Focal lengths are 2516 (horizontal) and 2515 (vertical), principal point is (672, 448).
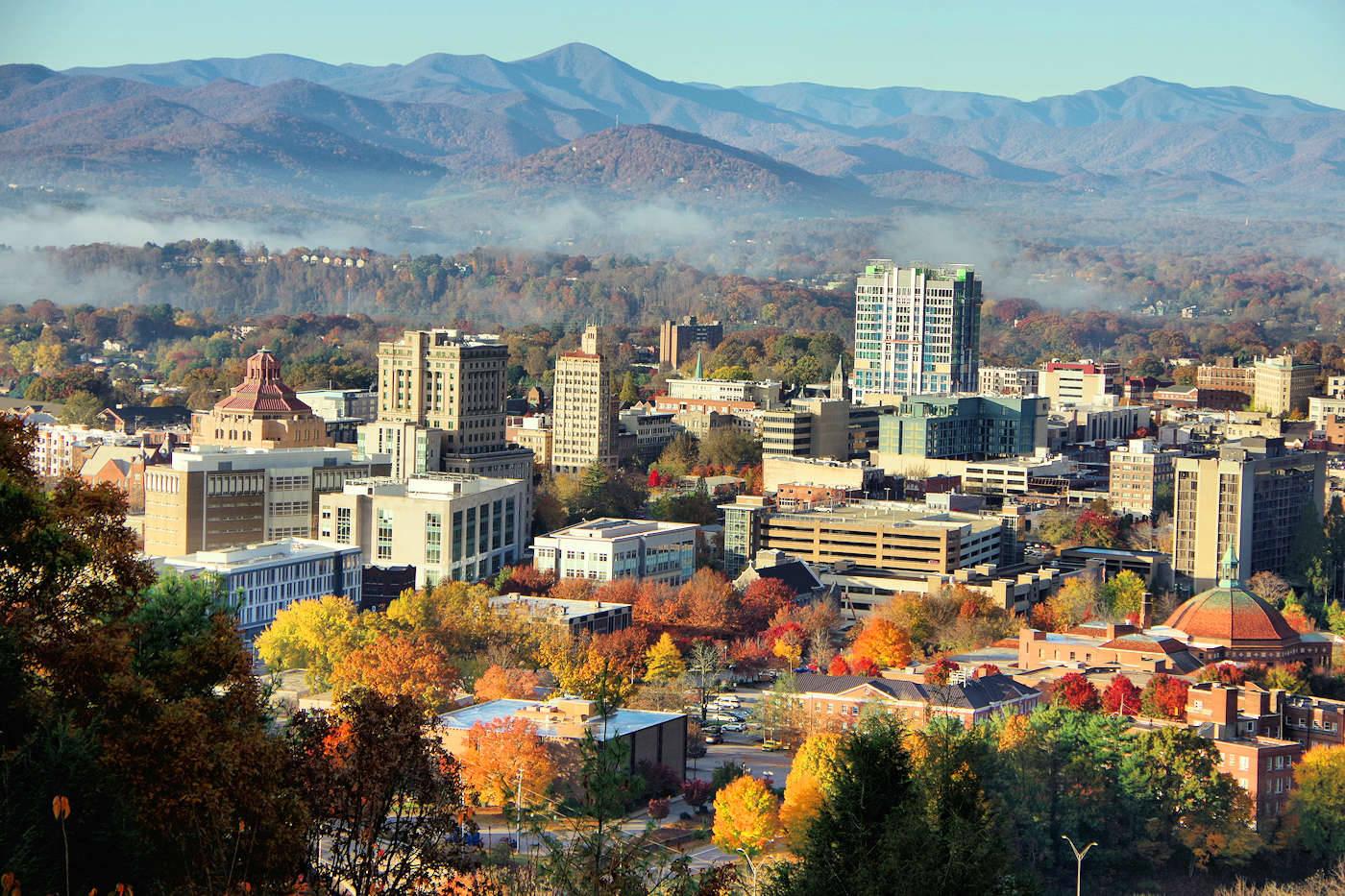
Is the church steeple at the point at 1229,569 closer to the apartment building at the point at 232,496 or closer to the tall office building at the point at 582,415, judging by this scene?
the apartment building at the point at 232,496

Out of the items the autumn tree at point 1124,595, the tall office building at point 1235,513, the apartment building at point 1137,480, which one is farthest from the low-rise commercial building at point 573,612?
the apartment building at point 1137,480

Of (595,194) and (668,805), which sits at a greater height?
(595,194)

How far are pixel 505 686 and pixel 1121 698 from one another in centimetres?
715

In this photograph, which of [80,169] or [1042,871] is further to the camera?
[80,169]

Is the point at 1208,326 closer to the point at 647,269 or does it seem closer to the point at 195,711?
the point at 647,269

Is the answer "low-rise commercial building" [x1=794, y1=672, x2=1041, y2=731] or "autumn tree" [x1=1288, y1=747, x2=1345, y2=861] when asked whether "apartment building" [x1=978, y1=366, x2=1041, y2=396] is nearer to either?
"low-rise commercial building" [x1=794, y1=672, x2=1041, y2=731]

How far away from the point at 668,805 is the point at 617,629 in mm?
8745

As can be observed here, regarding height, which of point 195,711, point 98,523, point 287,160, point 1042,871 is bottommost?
point 1042,871

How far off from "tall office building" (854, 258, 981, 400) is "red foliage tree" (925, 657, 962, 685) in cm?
3951

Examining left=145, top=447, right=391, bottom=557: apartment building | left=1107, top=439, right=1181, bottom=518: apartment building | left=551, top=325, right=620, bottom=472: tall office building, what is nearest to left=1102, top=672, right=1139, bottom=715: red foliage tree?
left=145, top=447, right=391, bottom=557: apartment building

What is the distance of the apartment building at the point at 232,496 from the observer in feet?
126

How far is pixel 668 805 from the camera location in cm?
2539

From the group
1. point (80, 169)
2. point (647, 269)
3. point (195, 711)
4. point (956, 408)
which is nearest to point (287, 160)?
point (80, 169)

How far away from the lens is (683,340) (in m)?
88.2
